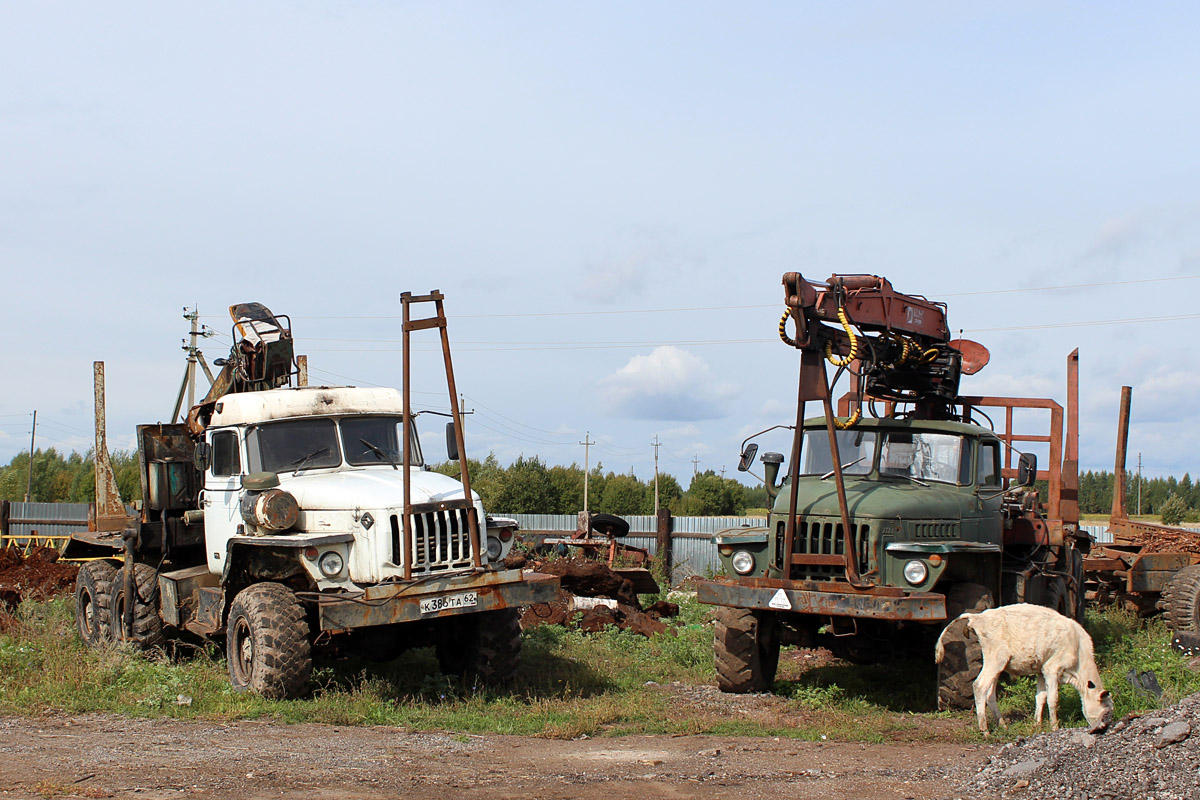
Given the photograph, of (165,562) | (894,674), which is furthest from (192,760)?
(894,674)

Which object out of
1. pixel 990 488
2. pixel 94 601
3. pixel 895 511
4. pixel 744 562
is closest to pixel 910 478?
pixel 990 488

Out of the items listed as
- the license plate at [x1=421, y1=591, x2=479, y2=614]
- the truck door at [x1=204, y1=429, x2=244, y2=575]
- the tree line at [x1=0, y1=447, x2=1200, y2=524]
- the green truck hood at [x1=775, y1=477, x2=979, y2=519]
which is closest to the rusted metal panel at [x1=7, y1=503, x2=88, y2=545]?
the tree line at [x1=0, y1=447, x2=1200, y2=524]

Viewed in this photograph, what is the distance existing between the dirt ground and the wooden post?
14.0m

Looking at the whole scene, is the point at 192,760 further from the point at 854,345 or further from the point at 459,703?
the point at 854,345

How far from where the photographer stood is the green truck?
9.09m

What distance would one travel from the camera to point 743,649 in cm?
995

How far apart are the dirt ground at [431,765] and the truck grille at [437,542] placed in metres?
1.49

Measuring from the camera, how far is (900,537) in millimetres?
9352

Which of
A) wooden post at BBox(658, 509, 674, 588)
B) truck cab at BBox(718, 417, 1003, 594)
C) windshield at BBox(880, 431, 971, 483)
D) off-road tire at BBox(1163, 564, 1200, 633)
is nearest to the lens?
truck cab at BBox(718, 417, 1003, 594)

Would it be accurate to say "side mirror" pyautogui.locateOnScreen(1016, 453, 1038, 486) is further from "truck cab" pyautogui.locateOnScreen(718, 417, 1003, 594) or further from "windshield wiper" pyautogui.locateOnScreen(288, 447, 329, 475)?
"windshield wiper" pyautogui.locateOnScreen(288, 447, 329, 475)

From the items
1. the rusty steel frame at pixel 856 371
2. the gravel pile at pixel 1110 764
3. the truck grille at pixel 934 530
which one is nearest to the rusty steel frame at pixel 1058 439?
the rusty steel frame at pixel 856 371

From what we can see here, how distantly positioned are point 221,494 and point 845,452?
6.08 metres

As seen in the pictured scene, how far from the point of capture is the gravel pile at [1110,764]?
19.5ft

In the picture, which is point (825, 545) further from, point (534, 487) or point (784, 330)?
point (534, 487)
